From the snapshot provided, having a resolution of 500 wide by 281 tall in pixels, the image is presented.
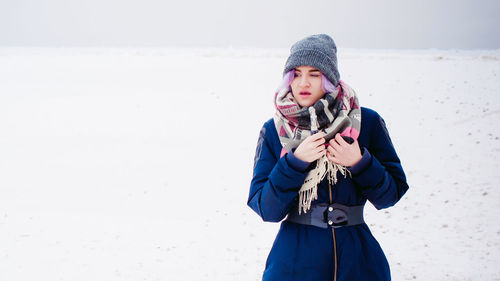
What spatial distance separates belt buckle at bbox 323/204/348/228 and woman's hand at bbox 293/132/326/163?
289mm

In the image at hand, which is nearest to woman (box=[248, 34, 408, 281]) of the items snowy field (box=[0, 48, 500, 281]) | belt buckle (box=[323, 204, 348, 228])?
belt buckle (box=[323, 204, 348, 228])

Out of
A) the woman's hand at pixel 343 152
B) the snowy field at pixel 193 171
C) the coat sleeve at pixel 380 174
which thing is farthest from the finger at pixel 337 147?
the snowy field at pixel 193 171

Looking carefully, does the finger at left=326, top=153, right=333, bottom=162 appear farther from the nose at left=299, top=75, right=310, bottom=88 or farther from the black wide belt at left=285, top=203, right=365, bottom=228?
the nose at left=299, top=75, right=310, bottom=88

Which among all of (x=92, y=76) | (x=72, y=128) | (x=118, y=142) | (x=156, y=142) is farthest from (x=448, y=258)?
(x=92, y=76)

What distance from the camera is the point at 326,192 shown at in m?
1.85

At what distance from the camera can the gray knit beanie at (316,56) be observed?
5.98ft

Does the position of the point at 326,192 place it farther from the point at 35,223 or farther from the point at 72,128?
the point at 72,128

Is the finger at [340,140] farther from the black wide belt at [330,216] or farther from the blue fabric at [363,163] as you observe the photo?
the black wide belt at [330,216]

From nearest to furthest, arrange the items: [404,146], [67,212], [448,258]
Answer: [448,258] < [67,212] < [404,146]

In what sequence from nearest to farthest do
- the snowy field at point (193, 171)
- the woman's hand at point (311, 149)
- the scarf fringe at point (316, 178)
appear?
the woman's hand at point (311, 149)
the scarf fringe at point (316, 178)
the snowy field at point (193, 171)

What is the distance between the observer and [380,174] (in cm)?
171

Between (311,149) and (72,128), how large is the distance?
13.4 metres

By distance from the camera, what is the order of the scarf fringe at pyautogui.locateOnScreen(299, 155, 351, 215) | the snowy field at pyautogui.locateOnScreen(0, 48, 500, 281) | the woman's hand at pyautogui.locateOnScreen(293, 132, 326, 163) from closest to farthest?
the woman's hand at pyautogui.locateOnScreen(293, 132, 326, 163) < the scarf fringe at pyautogui.locateOnScreen(299, 155, 351, 215) < the snowy field at pyautogui.locateOnScreen(0, 48, 500, 281)

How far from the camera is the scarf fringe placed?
69.0 inches
